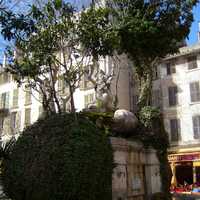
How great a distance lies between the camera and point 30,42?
11.5 m

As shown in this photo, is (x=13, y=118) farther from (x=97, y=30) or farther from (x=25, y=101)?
(x=97, y=30)

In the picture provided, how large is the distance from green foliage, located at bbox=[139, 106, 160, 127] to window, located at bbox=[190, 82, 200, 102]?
57.8 feet

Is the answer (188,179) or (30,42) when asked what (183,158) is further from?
(30,42)

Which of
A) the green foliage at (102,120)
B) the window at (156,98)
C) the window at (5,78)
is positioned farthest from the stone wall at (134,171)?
the window at (5,78)

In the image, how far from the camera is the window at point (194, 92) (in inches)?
1129

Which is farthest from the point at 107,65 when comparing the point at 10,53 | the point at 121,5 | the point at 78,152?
the point at 78,152

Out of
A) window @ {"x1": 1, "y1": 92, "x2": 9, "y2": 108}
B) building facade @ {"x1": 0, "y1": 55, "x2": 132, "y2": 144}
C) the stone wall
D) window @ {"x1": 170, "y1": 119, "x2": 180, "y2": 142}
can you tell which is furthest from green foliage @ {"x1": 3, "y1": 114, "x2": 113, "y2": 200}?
window @ {"x1": 1, "y1": 92, "x2": 9, "y2": 108}

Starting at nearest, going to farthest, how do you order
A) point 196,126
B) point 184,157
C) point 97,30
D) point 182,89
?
point 97,30, point 184,157, point 196,126, point 182,89

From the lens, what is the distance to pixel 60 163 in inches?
305

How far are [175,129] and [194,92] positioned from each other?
341cm

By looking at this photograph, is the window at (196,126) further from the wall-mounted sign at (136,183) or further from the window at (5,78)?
the window at (5,78)

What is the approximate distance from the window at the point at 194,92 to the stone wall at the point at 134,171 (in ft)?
61.0

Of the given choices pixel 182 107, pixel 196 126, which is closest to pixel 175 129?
pixel 196 126

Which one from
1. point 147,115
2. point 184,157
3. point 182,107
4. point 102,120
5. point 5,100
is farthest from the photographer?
point 5,100
